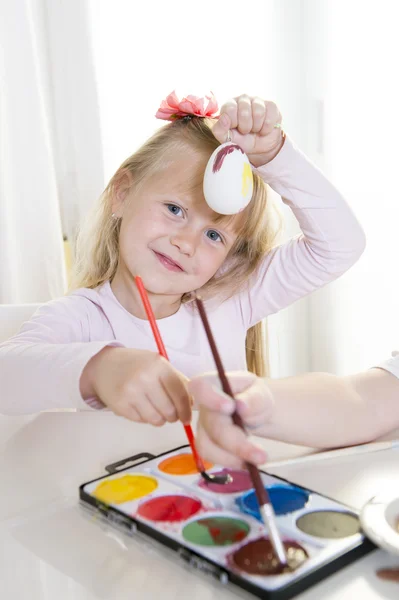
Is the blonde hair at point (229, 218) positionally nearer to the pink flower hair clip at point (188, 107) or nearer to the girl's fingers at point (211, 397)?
the pink flower hair clip at point (188, 107)

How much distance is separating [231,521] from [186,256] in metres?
0.57

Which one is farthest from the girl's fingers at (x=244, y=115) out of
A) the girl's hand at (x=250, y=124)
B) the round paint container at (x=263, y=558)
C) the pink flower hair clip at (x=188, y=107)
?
the round paint container at (x=263, y=558)

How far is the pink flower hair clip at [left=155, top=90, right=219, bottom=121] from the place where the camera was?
1.16m

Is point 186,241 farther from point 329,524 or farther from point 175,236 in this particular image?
point 329,524

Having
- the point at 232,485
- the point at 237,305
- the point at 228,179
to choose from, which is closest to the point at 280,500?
the point at 232,485

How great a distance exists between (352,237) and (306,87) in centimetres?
106

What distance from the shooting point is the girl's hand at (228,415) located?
20.9 inches

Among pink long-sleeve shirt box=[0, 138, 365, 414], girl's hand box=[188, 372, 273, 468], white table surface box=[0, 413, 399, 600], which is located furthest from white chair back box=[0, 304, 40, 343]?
girl's hand box=[188, 372, 273, 468]

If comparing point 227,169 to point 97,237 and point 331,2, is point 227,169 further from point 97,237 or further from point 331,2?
point 331,2

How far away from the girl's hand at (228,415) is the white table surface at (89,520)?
9 cm

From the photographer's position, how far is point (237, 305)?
1.28m

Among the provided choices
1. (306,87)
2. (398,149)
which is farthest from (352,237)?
(306,87)

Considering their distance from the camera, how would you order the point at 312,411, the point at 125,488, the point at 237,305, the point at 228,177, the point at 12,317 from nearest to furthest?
the point at 125,488
the point at 312,411
the point at 228,177
the point at 12,317
the point at 237,305

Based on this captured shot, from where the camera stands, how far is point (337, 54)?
1.95 metres
